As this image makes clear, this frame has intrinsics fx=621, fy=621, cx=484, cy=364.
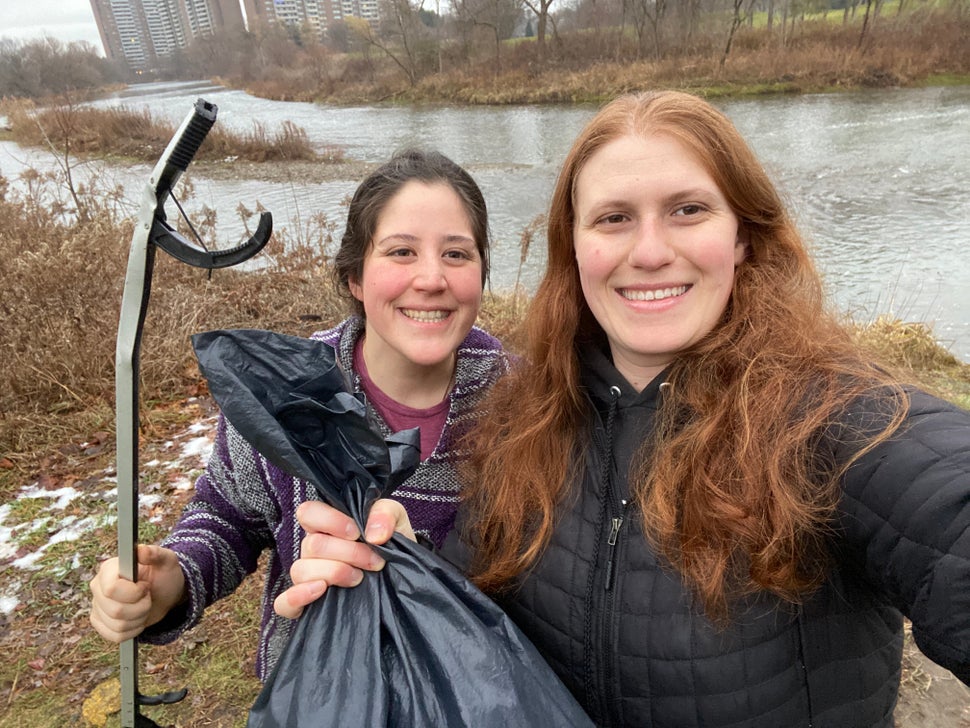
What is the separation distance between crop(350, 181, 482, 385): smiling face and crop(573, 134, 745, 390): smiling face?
0.48m

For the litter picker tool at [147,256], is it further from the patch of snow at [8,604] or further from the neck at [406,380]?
the patch of snow at [8,604]

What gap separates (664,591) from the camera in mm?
1204

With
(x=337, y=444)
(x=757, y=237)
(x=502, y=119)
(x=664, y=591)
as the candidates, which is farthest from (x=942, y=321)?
(x=502, y=119)

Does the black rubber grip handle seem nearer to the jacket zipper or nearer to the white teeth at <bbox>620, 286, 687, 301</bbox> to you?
the white teeth at <bbox>620, 286, 687, 301</bbox>

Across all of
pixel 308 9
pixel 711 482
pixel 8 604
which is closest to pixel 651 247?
pixel 711 482

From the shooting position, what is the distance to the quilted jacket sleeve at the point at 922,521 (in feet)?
3.03

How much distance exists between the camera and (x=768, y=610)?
1.16 m

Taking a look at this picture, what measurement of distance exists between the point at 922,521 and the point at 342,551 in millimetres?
943

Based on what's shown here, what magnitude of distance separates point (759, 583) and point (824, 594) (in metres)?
0.13

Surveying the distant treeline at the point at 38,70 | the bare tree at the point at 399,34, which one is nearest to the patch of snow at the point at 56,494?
the distant treeline at the point at 38,70

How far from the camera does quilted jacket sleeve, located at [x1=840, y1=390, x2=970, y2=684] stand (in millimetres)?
925

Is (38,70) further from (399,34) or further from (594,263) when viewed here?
(594,263)

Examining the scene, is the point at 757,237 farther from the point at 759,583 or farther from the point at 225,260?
the point at 225,260

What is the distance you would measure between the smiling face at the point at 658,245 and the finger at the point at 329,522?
2.28 feet
